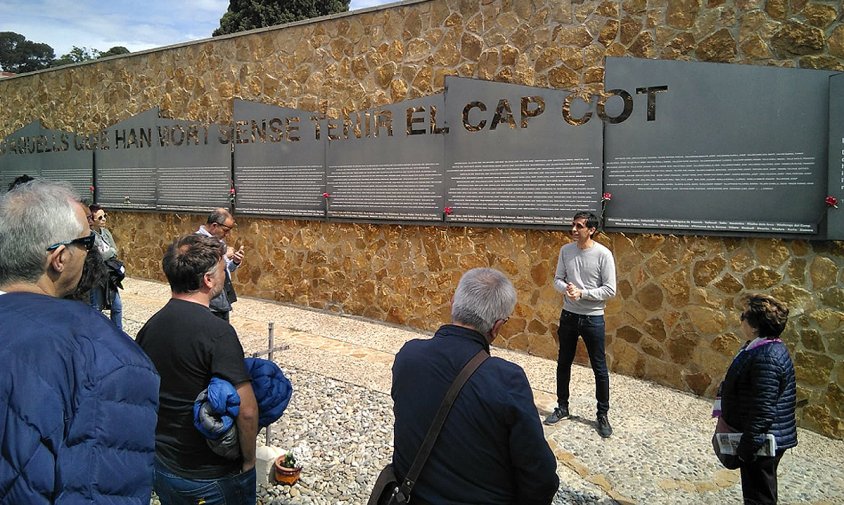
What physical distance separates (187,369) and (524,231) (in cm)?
465

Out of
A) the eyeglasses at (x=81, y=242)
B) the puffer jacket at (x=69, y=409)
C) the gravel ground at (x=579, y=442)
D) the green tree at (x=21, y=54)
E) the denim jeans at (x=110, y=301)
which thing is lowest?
the gravel ground at (x=579, y=442)

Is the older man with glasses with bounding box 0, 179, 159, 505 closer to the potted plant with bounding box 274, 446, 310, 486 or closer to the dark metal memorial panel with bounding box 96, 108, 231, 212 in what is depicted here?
the potted plant with bounding box 274, 446, 310, 486

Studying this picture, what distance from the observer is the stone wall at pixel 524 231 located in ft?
15.7

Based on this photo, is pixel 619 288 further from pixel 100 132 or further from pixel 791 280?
pixel 100 132

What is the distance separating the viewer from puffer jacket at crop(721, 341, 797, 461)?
2820 millimetres

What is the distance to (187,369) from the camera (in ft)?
7.02

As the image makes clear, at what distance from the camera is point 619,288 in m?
5.72

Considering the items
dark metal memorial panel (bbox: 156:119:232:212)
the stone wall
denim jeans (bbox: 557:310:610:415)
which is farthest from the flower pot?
dark metal memorial panel (bbox: 156:119:232:212)

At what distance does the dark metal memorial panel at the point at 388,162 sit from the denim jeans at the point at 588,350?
2681 millimetres

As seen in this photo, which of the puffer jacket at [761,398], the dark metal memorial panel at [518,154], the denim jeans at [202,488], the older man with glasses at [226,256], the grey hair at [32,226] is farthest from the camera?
the dark metal memorial panel at [518,154]

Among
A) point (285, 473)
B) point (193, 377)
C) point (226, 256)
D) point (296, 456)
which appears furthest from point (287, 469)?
point (226, 256)

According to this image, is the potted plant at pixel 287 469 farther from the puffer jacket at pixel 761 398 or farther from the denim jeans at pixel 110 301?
the denim jeans at pixel 110 301

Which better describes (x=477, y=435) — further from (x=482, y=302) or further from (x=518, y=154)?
(x=518, y=154)

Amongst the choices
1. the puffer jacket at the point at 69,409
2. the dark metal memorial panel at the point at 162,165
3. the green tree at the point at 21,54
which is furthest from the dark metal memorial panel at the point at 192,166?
the green tree at the point at 21,54
